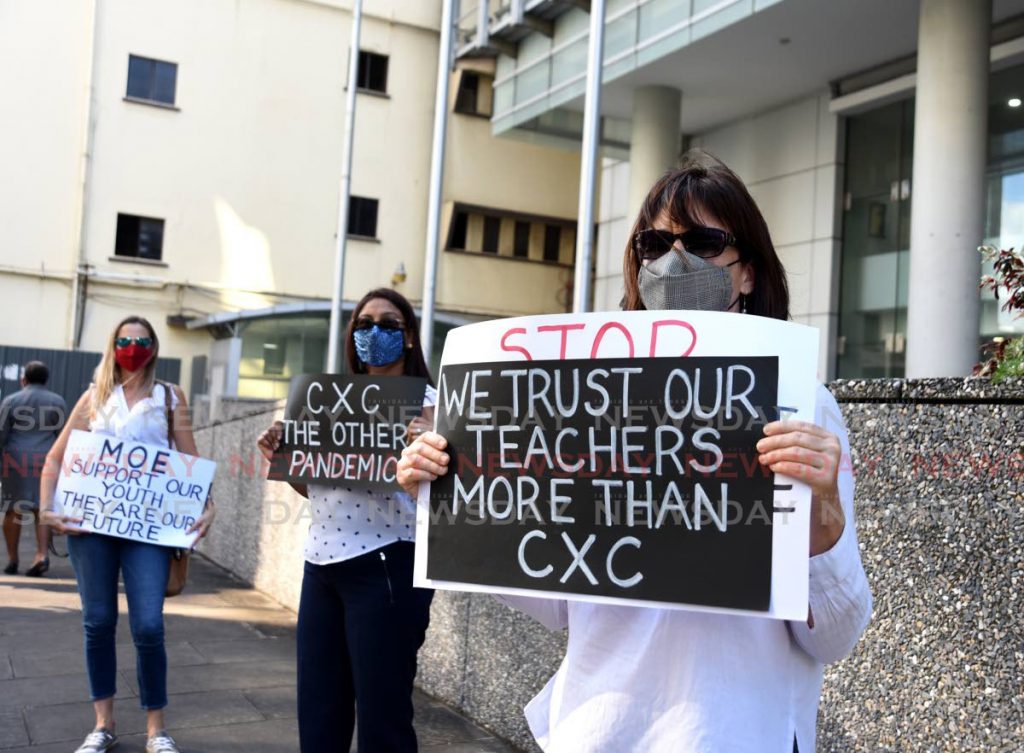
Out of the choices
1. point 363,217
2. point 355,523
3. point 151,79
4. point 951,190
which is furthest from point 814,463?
point 363,217

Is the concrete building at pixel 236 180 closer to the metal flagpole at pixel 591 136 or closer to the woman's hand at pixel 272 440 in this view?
the metal flagpole at pixel 591 136

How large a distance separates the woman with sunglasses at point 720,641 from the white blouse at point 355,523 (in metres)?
1.64

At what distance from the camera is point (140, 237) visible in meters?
24.2

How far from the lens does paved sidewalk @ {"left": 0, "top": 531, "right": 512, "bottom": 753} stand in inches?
201

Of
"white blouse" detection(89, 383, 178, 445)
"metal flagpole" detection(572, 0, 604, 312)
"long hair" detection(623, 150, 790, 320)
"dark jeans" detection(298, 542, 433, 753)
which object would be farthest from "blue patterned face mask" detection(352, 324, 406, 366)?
"metal flagpole" detection(572, 0, 604, 312)

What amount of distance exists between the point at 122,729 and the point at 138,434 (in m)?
1.46

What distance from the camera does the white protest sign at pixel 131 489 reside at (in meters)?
4.67

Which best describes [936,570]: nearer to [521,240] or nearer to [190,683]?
[190,683]

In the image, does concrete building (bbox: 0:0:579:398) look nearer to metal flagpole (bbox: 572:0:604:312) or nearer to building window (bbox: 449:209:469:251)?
→ building window (bbox: 449:209:469:251)

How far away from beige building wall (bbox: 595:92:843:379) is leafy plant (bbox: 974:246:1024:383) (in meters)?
12.0

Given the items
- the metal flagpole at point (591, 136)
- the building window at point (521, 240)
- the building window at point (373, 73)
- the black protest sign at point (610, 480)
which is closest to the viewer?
the black protest sign at point (610, 480)

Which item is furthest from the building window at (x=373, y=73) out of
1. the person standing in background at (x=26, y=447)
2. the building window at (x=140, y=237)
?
the person standing in background at (x=26, y=447)

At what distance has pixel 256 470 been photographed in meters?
9.80

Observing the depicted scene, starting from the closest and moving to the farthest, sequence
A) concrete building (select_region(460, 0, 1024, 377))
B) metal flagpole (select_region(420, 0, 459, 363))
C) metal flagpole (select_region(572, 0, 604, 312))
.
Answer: metal flagpole (select_region(572, 0, 604, 312)) < concrete building (select_region(460, 0, 1024, 377)) < metal flagpole (select_region(420, 0, 459, 363))
